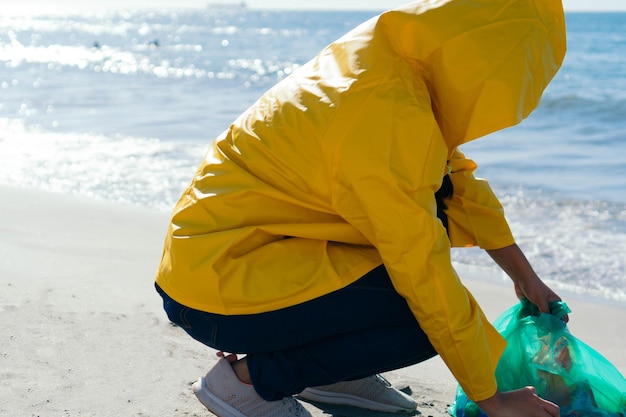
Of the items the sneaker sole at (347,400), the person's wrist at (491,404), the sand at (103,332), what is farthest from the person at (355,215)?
the sand at (103,332)

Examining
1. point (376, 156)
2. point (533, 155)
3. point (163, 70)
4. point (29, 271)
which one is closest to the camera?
point (376, 156)

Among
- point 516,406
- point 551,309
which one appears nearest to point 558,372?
point 551,309

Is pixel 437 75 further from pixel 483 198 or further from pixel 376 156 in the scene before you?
pixel 483 198

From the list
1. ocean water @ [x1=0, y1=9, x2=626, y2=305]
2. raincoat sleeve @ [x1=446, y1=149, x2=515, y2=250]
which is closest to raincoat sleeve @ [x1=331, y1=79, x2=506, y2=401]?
raincoat sleeve @ [x1=446, y1=149, x2=515, y2=250]

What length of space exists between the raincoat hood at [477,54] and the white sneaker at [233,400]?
2.83 ft

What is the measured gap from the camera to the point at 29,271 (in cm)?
372

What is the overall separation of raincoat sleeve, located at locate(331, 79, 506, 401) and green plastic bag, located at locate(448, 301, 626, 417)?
0.53 metres

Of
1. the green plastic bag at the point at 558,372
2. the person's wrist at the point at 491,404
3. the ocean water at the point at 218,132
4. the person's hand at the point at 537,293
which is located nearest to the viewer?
the person's wrist at the point at 491,404

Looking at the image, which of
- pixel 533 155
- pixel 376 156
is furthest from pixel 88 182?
pixel 376 156

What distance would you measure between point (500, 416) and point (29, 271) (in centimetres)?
244

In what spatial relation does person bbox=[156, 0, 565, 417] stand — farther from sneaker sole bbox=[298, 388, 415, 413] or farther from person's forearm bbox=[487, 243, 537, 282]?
person's forearm bbox=[487, 243, 537, 282]

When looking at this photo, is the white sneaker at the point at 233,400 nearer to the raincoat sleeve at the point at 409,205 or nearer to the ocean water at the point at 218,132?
the raincoat sleeve at the point at 409,205

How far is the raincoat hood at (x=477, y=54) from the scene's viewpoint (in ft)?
6.18

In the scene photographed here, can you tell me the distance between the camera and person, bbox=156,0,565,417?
186 centimetres
